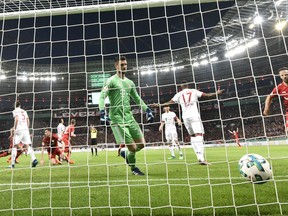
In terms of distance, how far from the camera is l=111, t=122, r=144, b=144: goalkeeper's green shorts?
508cm

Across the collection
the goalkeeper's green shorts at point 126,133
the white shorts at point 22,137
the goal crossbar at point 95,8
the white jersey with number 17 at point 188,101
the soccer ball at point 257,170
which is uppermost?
the goal crossbar at point 95,8

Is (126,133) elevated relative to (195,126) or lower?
lower

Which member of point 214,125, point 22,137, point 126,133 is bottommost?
point 126,133

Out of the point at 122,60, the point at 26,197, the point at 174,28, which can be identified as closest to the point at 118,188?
the point at 26,197

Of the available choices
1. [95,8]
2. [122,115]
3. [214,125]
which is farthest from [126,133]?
[214,125]

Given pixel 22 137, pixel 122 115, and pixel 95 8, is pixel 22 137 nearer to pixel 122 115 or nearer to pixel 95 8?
pixel 122 115

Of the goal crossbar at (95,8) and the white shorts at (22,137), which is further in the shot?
the white shorts at (22,137)

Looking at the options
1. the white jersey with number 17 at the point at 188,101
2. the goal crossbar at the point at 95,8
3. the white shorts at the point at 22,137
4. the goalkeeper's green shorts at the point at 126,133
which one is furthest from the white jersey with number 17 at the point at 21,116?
the white jersey with number 17 at the point at 188,101

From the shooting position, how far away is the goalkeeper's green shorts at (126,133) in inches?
200

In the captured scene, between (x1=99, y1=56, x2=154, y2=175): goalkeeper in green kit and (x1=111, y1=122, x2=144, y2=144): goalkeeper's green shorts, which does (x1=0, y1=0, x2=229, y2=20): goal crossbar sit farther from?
(x1=111, y1=122, x2=144, y2=144): goalkeeper's green shorts

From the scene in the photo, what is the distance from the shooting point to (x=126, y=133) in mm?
5133

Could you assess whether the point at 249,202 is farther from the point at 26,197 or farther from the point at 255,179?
the point at 26,197

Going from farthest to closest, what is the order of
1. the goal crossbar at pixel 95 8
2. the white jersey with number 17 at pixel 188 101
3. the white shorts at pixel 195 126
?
1. the white jersey with number 17 at pixel 188 101
2. the white shorts at pixel 195 126
3. the goal crossbar at pixel 95 8

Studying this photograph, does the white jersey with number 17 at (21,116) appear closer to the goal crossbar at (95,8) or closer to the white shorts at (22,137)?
the white shorts at (22,137)
